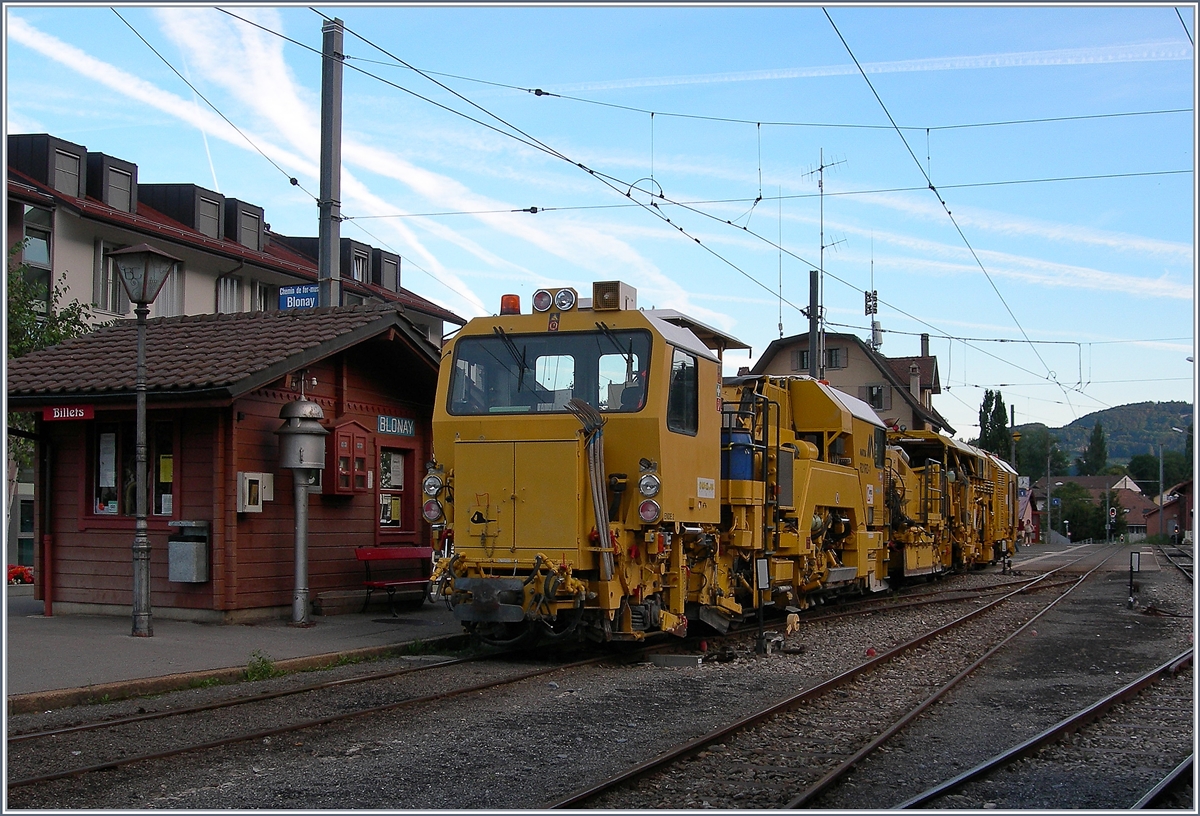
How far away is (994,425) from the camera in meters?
96.9

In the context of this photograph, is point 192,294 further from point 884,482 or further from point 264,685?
point 264,685

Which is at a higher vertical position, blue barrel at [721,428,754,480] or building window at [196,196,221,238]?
building window at [196,196,221,238]

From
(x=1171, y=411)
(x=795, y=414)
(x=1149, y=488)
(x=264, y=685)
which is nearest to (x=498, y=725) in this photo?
(x=264, y=685)

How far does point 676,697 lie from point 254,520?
6.58 m

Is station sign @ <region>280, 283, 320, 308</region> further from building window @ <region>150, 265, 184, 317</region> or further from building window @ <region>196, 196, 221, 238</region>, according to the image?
building window @ <region>196, 196, 221, 238</region>

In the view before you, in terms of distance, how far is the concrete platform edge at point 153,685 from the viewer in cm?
845

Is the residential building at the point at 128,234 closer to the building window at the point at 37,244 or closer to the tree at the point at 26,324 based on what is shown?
the building window at the point at 37,244

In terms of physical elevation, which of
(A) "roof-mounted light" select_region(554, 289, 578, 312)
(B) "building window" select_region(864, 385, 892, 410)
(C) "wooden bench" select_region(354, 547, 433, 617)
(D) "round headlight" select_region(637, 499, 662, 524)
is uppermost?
(B) "building window" select_region(864, 385, 892, 410)

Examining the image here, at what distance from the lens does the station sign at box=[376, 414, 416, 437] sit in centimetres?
1579

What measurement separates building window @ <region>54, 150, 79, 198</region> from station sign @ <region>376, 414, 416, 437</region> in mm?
21051

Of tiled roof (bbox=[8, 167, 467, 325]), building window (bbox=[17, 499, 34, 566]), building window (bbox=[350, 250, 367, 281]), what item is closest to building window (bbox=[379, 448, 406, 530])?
tiled roof (bbox=[8, 167, 467, 325])

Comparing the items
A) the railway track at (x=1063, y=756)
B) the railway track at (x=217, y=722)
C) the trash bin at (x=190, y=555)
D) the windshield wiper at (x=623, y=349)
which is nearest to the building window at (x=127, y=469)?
Answer: the trash bin at (x=190, y=555)

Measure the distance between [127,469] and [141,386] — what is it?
231 cm

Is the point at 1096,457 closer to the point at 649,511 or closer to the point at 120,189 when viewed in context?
the point at 120,189
